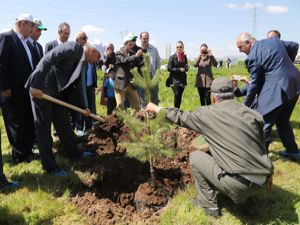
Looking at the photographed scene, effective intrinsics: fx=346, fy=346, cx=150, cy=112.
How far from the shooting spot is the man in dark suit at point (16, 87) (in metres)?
4.81

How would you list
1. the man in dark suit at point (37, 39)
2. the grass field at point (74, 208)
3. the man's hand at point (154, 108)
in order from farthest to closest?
1. the man in dark suit at point (37, 39)
2. the man's hand at point (154, 108)
3. the grass field at point (74, 208)

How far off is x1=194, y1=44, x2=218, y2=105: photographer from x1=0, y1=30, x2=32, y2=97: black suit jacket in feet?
14.3

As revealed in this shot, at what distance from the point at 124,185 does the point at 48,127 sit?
128cm

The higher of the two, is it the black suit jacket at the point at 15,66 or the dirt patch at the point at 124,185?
the black suit jacket at the point at 15,66

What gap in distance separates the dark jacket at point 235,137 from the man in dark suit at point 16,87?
2.90m

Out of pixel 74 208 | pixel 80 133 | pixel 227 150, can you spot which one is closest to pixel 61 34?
pixel 80 133

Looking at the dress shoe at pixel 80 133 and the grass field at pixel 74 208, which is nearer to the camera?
the grass field at pixel 74 208

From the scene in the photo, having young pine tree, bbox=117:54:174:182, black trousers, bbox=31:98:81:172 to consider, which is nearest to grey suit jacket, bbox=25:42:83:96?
black trousers, bbox=31:98:81:172

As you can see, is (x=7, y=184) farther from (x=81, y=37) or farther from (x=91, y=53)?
(x=81, y=37)

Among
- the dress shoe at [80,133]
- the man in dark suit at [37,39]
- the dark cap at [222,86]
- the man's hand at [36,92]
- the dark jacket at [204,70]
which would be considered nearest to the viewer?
the dark cap at [222,86]

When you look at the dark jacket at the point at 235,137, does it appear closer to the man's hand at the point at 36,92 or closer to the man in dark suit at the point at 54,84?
the man in dark suit at the point at 54,84

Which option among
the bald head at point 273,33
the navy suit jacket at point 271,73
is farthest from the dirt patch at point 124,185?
the bald head at point 273,33

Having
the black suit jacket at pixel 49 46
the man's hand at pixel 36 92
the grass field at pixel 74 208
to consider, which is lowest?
the grass field at pixel 74 208

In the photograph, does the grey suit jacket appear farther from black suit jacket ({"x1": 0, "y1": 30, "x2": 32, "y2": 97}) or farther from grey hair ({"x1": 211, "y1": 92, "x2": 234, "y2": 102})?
grey hair ({"x1": 211, "y1": 92, "x2": 234, "y2": 102})
